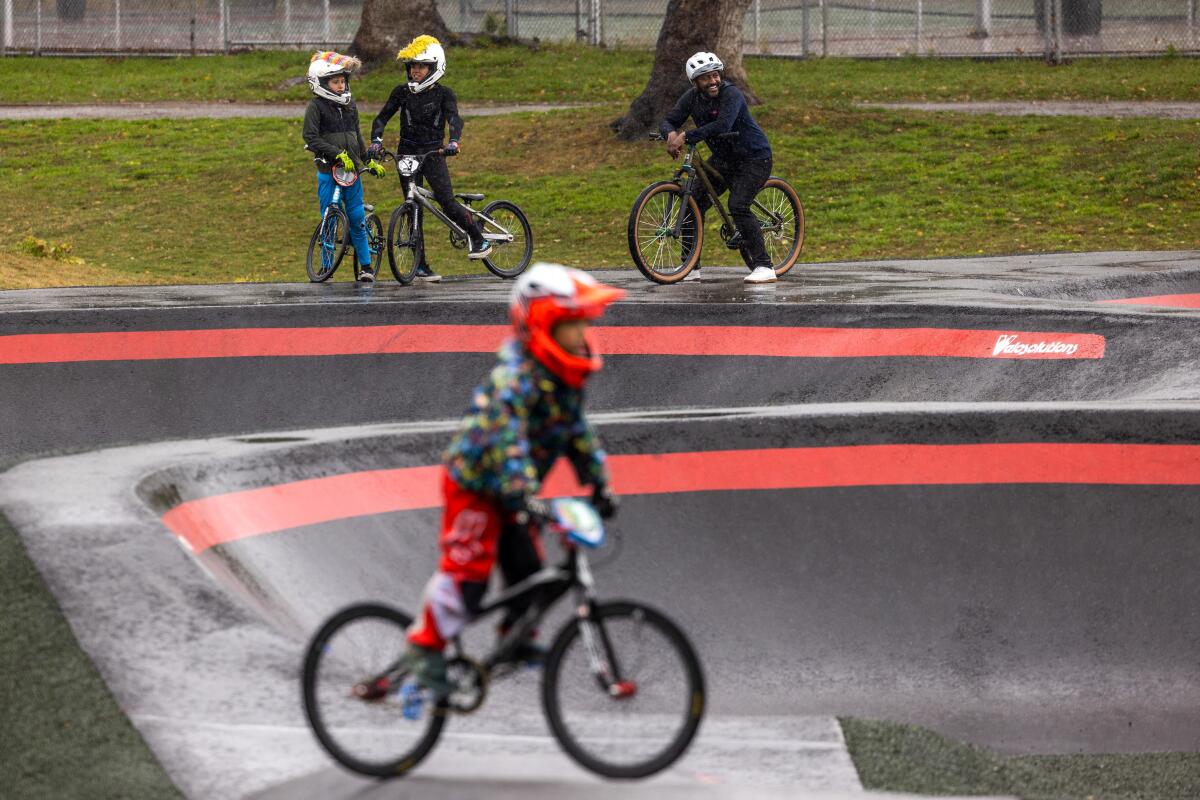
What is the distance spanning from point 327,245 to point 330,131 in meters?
1.17

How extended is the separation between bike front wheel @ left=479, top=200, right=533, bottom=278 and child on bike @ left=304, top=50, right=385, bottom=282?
3.87 feet

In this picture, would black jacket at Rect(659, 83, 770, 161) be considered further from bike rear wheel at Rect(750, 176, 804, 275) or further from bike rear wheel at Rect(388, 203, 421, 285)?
bike rear wheel at Rect(388, 203, 421, 285)

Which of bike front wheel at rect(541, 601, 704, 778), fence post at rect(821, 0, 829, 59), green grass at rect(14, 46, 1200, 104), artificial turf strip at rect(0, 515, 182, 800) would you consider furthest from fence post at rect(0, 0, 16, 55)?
bike front wheel at rect(541, 601, 704, 778)

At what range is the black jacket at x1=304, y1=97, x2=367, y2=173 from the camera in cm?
1373

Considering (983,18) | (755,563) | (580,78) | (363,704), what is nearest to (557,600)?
(363,704)

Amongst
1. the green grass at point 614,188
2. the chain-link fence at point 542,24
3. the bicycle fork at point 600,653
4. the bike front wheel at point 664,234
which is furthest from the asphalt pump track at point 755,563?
the chain-link fence at point 542,24

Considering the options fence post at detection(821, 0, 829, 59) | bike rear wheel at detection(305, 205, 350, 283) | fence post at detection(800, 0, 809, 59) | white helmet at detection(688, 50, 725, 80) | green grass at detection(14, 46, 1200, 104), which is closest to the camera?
white helmet at detection(688, 50, 725, 80)

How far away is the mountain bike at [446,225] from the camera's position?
13.9m

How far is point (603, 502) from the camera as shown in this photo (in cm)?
490

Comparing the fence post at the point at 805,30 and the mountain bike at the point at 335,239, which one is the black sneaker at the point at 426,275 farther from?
the fence post at the point at 805,30

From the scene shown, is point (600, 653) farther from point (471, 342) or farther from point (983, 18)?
point (983, 18)

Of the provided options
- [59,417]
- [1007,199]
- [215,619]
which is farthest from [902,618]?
[1007,199]

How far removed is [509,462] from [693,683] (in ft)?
2.85

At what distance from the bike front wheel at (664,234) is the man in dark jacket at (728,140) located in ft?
0.86
